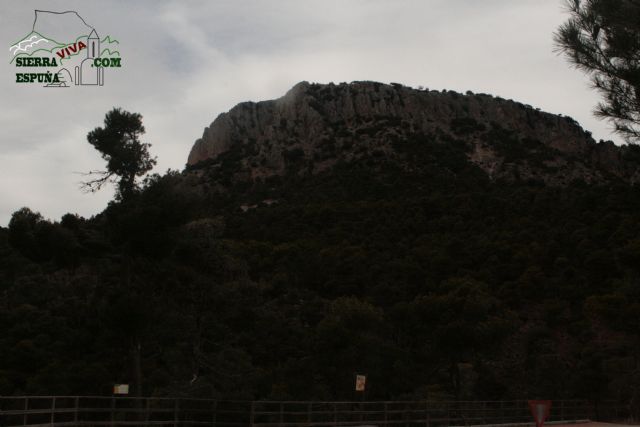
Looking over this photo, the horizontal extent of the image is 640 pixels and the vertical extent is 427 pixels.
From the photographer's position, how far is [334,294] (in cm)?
5988

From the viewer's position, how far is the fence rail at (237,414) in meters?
15.0

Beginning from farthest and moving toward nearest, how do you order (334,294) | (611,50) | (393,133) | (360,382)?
(393,133) → (334,294) → (360,382) → (611,50)

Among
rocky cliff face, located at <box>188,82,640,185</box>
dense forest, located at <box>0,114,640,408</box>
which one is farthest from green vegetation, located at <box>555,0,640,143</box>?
rocky cliff face, located at <box>188,82,640,185</box>

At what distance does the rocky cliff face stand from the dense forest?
39.3 ft

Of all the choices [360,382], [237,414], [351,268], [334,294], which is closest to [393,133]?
[351,268]

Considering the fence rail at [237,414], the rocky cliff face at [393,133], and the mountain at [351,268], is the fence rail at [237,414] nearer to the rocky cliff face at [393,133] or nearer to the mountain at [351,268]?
the mountain at [351,268]

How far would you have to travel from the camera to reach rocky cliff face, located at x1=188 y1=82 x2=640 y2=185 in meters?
102

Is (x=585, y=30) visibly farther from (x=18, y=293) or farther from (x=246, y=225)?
(x=246, y=225)

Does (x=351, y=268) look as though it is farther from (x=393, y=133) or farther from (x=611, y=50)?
(x=393, y=133)

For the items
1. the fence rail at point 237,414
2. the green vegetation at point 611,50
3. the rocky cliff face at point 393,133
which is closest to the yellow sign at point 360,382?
the fence rail at point 237,414

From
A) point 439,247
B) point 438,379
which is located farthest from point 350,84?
point 438,379

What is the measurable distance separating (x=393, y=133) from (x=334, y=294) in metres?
→ 54.5

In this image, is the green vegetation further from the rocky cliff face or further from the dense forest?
the rocky cliff face

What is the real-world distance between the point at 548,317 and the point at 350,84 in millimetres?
82819
